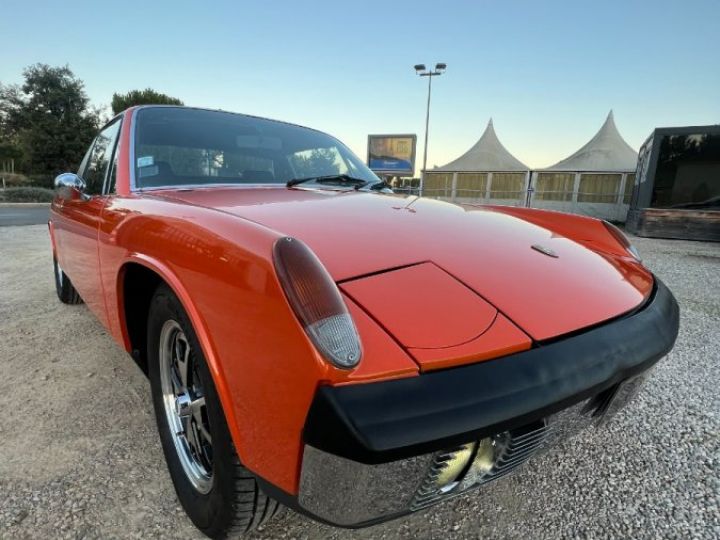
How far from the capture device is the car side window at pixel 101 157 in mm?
2268

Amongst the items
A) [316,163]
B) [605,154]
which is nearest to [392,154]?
[605,154]

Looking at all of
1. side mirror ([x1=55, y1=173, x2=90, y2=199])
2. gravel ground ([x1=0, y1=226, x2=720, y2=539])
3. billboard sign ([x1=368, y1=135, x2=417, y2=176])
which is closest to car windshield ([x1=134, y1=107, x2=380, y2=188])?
side mirror ([x1=55, y1=173, x2=90, y2=199])

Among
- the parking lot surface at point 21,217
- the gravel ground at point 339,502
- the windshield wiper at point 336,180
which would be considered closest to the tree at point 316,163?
the windshield wiper at point 336,180

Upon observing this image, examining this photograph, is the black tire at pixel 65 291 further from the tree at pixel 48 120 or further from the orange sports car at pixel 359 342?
the tree at pixel 48 120

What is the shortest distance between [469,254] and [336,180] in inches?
46.2

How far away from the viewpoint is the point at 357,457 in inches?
31.3

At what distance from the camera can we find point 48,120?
28.5 meters

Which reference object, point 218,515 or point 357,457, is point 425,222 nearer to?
point 357,457

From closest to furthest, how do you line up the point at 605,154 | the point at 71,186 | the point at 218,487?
the point at 218,487
the point at 71,186
the point at 605,154

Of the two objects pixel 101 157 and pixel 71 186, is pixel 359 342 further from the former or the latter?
pixel 101 157

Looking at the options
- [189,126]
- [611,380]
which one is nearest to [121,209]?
[189,126]

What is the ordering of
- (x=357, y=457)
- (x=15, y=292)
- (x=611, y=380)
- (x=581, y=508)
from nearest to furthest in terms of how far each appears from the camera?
(x=357, y=457) → (x=611, y=380) → (x=581, y=508) → (x=15, y=292)

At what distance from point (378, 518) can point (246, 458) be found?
337mm

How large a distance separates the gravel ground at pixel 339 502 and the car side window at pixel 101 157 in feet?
3.42
